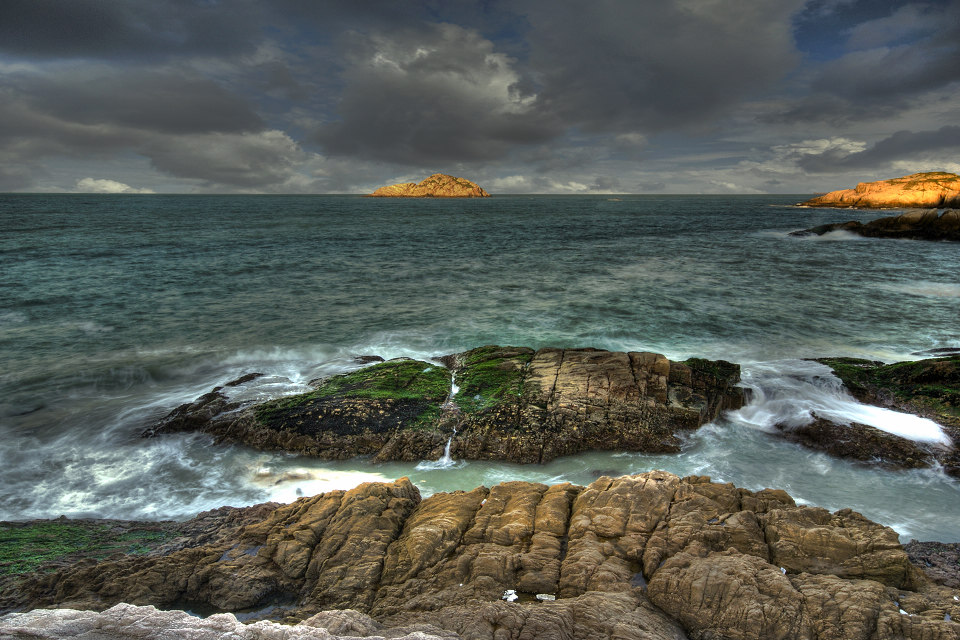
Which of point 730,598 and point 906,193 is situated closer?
point 730,598

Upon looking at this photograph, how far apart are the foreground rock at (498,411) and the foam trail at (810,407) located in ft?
2.54

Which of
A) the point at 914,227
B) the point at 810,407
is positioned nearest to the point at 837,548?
the point at 810,407

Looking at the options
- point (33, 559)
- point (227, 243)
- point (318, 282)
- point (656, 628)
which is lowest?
point (33, 559)

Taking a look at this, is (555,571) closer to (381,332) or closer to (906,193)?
(381,332)

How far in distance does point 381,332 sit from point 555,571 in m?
17.4

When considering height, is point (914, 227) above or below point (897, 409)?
above

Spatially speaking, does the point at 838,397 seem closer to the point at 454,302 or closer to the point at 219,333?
the point at 454,302

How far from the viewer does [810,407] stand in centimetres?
1353

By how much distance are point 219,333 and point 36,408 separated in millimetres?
7690

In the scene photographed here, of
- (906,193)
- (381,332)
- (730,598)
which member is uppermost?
(906,193)

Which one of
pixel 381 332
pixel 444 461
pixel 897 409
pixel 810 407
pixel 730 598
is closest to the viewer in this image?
pixel 730 598

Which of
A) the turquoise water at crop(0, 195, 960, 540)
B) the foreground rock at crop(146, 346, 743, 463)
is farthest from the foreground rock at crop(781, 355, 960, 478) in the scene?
the foreground rock at crop(146, 346, 743, 463)

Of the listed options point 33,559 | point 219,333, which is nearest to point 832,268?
point 219,333

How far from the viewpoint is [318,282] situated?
33469 mm
